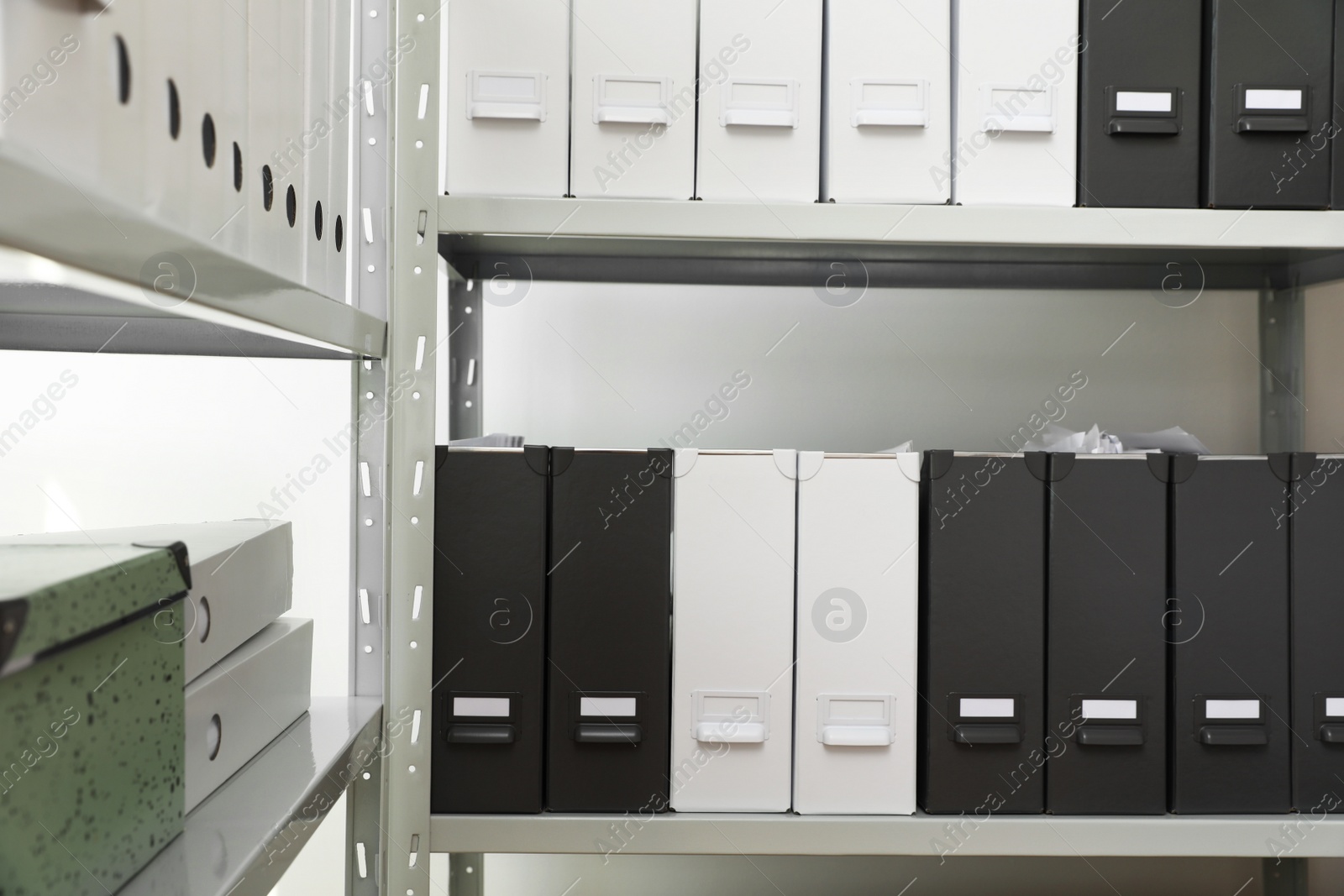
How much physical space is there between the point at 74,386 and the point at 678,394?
79cm

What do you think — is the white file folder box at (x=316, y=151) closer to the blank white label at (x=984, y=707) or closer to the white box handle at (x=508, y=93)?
the white box handle at (x=508, y=93)

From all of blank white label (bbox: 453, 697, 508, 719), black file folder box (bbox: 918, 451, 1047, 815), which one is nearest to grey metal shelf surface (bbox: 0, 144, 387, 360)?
blank white label (bbox: 453, 697, 508, 719)

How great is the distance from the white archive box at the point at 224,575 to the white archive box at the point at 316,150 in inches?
8.3

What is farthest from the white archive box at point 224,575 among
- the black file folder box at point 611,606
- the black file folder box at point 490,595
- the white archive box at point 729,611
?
the white archive box at point 729,611

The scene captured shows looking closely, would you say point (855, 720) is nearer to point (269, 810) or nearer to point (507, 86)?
point (269, 810)

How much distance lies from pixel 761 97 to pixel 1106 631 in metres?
0.61

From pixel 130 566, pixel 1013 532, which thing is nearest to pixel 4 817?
pixel 130 566

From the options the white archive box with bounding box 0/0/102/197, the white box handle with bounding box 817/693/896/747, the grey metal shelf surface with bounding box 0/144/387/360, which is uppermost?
the white archive box with bounding box 0/0/102/197

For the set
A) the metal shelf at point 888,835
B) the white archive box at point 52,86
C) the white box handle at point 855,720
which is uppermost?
the white archive box at point 52,86

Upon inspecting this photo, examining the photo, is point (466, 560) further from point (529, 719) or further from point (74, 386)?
point (74, 386)

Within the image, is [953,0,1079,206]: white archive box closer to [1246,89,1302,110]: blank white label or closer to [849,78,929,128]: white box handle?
[849,78,929,128]: white box handle

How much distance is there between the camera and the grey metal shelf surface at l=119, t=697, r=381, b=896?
0.46 meters

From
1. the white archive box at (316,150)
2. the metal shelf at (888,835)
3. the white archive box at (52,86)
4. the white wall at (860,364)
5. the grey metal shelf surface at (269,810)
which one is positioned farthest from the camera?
the white wall at (860,364)

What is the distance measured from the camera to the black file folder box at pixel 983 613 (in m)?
0.78
